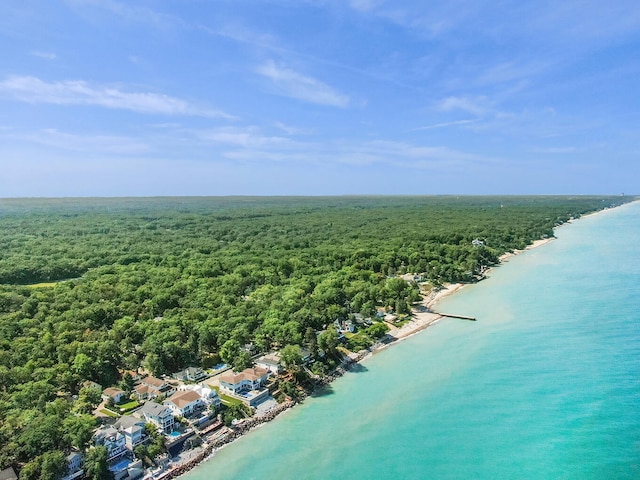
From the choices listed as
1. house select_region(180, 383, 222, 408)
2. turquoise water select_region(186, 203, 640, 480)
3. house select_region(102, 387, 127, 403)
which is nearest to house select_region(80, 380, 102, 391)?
house select_region(102, 387, 127, 403)

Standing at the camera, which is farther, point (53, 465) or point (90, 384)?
point (90, 384)

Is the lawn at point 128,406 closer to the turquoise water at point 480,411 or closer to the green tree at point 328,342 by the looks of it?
the turquoise water at point 480,411

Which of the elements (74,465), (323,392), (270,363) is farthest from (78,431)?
(323,392)

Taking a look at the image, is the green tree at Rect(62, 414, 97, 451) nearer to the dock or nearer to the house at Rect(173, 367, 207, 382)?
the house at Rect(173, 367, 207, 382)

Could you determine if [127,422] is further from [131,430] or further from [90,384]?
[90,384]

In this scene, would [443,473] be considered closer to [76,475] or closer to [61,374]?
[76,475]

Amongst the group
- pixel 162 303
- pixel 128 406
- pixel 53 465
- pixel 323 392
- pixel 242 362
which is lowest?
pixel 323 392
